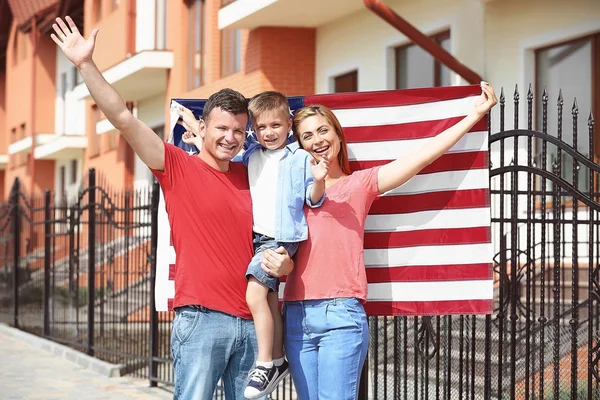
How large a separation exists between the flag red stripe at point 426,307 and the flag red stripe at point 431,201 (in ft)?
1.62

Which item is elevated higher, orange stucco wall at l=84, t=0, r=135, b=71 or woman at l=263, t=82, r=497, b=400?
orange stucco wall at l=84, t=0, r=135, b=71

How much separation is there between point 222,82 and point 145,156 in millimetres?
14243

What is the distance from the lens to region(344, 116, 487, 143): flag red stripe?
5.43 metres

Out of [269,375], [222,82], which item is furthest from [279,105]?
[222,82]

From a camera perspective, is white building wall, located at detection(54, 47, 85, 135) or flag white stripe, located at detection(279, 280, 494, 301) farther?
white building wall, located at detection(54, 47, 85, 135)

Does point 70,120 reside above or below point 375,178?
above

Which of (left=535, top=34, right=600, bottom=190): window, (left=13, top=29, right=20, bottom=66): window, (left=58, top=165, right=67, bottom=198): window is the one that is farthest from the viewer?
(left=13, top=29, right=20, bottom=66): window

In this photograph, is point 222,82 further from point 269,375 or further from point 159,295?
point 269,375

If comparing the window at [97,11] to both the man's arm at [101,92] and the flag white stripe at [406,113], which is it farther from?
the man's arm at [101,92]

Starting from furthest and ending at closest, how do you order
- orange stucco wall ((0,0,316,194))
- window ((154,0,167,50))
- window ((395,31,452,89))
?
window ((154,0,167,50))
orange stucco wall ((0,0,316,194))
window ((395,31,452,89))

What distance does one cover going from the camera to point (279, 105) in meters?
4.67

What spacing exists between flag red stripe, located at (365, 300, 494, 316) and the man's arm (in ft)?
5.25

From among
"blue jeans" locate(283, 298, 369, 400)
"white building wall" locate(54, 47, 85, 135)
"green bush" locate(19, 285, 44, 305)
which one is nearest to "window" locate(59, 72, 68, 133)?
"white building wall" locate(54, 47, 85, 135)

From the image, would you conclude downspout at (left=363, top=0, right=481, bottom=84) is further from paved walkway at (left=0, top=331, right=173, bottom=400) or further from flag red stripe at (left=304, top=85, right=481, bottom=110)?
flag red stripe at (left=304, top=85, right=481, bottom=110)
